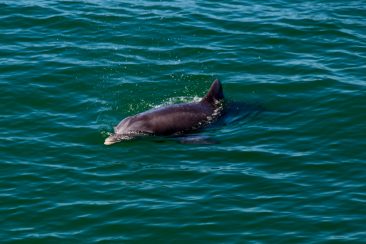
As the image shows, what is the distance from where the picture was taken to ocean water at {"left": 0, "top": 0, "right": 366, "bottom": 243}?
20.2m

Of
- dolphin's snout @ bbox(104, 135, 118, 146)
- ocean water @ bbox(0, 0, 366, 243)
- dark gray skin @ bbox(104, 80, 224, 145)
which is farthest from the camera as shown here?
dark gray skin @ bbox(104, 80, 224, 145)

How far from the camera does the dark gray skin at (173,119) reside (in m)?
24.2

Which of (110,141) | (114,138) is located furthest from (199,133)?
(110,141)

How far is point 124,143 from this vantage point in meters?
23.9

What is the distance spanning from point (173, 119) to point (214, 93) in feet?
4.96

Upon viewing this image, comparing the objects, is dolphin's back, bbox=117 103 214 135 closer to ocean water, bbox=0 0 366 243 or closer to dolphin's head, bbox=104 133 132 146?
dolphin's head, bbox=104 133 132 146

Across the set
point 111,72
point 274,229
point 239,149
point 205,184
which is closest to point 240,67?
point 111,72

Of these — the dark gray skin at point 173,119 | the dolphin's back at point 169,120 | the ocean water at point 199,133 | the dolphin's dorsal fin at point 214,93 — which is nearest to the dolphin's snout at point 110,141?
the dark gray skin at point 173,119

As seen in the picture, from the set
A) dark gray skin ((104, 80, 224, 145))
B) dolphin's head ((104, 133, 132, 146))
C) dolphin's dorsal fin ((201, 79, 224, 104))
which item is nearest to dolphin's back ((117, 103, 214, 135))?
dark gray skin ((104, 80, 224, 145))

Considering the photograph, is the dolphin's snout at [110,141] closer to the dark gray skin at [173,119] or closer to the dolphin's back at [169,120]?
the dark gray skin at [173,119]

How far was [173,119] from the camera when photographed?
2453cm

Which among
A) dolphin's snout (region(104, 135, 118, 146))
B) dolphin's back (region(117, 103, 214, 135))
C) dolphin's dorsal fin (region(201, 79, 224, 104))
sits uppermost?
dolphin's dorsal fin (region(201, 79, 224, 104))

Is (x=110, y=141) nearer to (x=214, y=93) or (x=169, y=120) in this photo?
(x=169, y=120)

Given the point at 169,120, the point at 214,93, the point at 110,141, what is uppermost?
the point at 214,93
